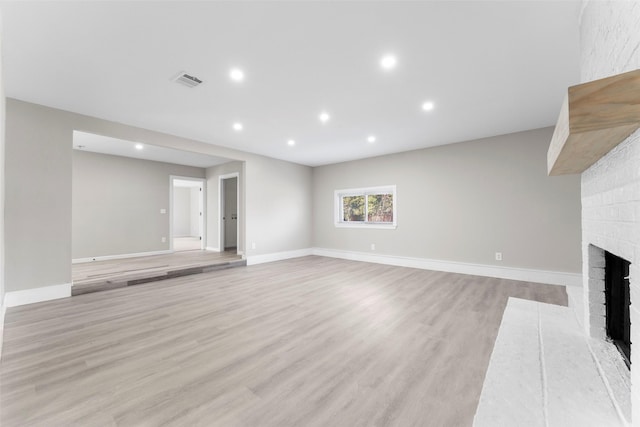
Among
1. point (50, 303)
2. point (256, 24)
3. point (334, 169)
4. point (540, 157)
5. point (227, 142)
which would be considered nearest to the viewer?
point (256, 24)

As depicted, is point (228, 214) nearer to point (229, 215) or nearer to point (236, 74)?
point (229, 215)

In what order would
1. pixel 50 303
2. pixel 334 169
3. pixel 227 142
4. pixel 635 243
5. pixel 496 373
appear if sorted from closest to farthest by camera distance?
pixel 635 243 → pixel 496 373 → pixel 50 303 → pixel 227 142 → pixel 334 169

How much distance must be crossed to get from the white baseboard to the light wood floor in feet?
1.50

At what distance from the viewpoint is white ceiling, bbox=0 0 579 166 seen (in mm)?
1789

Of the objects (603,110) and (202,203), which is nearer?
(603,110)

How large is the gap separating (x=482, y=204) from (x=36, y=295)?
6.63 m

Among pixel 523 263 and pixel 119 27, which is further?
pixel 523 263

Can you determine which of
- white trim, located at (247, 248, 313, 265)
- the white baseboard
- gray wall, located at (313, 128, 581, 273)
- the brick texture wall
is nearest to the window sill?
gray wall, located at (313, 128, 581, 273)

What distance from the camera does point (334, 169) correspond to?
22.0 ft

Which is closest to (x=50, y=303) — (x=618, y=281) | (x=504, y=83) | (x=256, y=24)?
(x=256, y=24)

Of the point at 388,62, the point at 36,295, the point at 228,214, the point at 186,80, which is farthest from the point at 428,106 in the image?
the point at 228,214

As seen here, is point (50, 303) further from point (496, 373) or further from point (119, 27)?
point (496, 373)

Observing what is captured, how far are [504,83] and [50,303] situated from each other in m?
5.82

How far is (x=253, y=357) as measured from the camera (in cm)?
195
